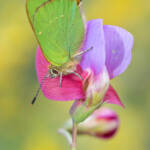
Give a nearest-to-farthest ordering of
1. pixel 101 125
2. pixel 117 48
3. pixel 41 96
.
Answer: pixel 117 48
pixel 101 125
pixel 41 96

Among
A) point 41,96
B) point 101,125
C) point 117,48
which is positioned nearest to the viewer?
point 117,48

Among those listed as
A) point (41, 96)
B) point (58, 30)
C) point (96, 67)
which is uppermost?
point (58, 30)

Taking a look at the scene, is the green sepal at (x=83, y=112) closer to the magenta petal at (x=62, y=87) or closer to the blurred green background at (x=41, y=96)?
the magenta petal at (x=62, y=87)

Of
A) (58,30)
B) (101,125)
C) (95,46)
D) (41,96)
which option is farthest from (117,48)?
(41,96)

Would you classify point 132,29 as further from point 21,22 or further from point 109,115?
point 109,115

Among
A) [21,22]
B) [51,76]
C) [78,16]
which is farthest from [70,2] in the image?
[21,22]

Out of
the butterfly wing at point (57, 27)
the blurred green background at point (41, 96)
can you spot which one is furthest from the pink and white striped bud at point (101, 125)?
the blurred green background at point (41, 96)

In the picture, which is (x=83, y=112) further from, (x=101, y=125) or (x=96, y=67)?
(x=101, y=125)
